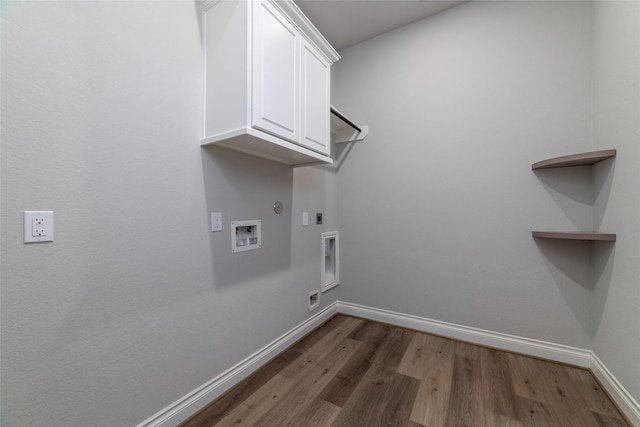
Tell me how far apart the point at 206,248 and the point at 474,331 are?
2.20 meters

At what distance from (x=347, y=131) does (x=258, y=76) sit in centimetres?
145

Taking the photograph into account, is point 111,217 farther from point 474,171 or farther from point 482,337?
point 482,337

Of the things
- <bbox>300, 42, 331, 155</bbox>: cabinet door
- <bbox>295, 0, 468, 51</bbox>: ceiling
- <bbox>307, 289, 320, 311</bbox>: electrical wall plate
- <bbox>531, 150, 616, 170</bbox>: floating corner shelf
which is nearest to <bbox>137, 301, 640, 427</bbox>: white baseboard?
<bbox>307, 289, 320, 311</bbox>: electrical wall plate

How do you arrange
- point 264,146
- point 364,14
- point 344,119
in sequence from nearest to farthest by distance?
point 264,146 → point 364,14 → point 344,119

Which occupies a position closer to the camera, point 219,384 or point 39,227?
point 39,227

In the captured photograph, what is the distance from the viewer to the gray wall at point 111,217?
0.83 meters

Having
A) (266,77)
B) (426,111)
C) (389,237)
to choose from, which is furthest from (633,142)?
(266,77)

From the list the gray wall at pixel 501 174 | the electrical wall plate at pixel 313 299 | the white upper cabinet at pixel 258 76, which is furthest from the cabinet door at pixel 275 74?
the electrical wall plate at pixel 313 299

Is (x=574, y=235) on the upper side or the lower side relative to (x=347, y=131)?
lower

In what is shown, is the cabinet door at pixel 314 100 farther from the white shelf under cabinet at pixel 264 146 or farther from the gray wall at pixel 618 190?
the gray wall at pixel 618 190

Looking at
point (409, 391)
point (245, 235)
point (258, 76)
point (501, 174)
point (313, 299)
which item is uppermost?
point (258, 76)

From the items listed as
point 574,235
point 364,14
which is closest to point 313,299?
point 574,235

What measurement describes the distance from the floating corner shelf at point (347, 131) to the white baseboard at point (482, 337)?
5.83 ft

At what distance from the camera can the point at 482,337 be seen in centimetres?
198
